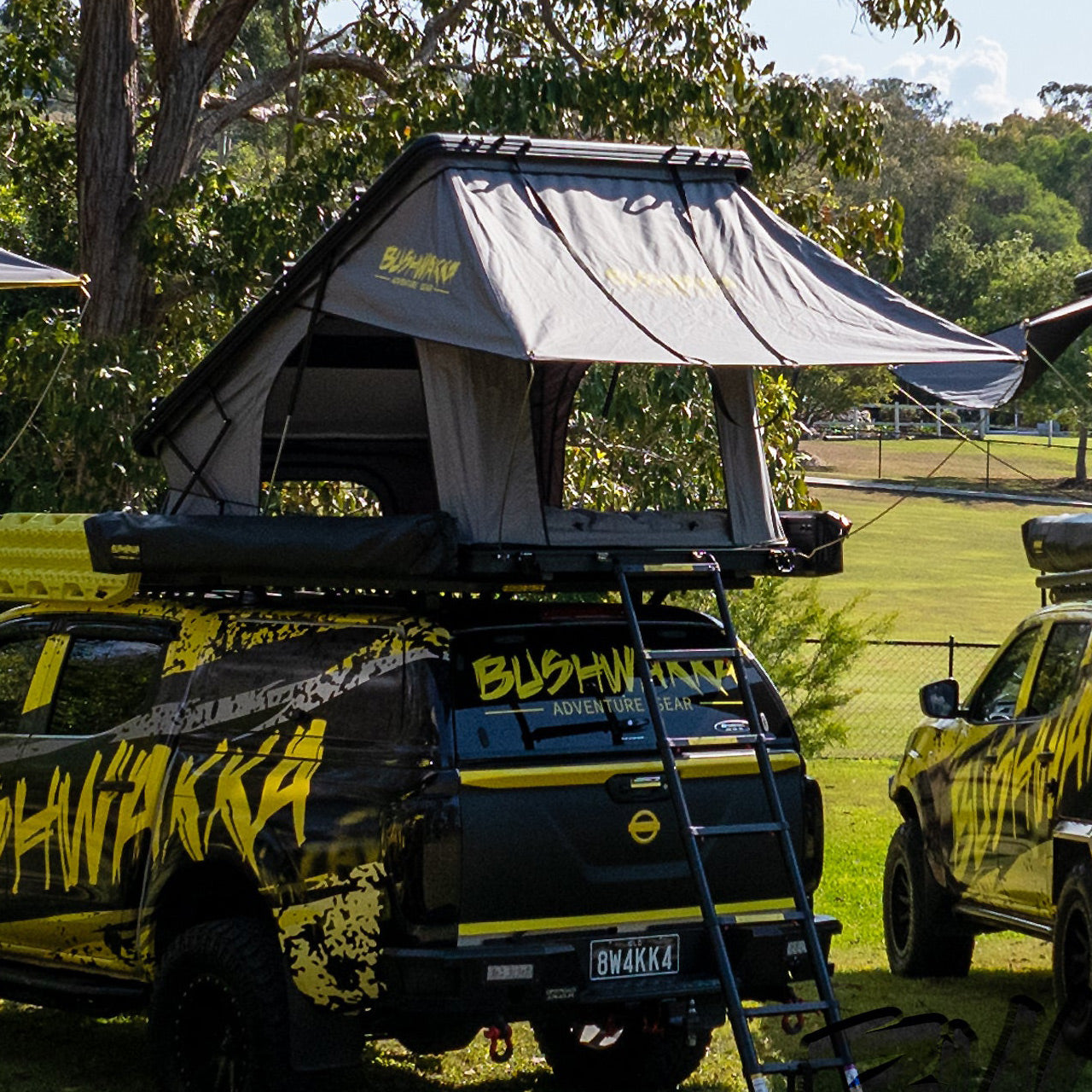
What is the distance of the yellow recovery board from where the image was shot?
23.7 ft

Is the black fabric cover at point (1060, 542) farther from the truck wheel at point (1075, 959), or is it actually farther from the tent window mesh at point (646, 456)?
the tent window mesh at point (646, 456)

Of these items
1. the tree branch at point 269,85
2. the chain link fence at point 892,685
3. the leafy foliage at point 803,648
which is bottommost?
the chain link fence at point 892,685

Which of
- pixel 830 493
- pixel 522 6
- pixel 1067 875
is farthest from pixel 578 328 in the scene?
pixel 830 493

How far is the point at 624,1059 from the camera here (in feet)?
23.7

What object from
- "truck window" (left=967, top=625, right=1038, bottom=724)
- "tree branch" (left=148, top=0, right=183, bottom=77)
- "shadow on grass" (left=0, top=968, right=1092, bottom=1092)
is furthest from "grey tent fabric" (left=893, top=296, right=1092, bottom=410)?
"tree branch" (left=148, top=0, right=183, bottom=77)

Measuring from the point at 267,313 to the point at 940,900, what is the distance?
14.9 feet

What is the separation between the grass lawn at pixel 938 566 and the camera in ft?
117

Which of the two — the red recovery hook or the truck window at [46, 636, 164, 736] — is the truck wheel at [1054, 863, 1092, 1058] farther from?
the truck window at [46, 636, 164, 736]

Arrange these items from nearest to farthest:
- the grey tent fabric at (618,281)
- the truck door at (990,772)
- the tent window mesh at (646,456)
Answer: the grey tent fabric at (618,281) < the truck door at (990,772) < the tent window mesh at (646,456)

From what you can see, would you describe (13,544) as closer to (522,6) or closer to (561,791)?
(561,791)

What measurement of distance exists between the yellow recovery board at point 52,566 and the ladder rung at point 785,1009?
9.27ft

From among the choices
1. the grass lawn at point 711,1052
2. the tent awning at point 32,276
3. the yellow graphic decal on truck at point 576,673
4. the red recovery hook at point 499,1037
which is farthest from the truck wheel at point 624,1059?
the tent awning at point 32,276

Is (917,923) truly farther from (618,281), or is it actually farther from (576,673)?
(618,281)

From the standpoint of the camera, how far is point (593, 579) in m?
6.75
